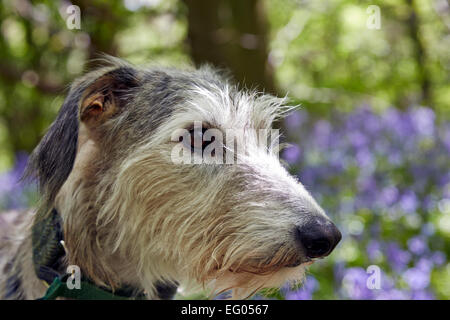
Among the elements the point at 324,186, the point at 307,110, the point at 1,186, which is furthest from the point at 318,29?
the point at 1,186

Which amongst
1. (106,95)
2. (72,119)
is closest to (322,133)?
(106,95)

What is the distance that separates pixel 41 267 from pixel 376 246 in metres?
3.28

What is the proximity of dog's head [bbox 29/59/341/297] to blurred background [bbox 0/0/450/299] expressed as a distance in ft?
2.43

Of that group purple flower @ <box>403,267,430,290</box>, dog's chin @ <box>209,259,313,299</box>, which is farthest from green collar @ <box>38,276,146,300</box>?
purple flower @ <box>403,267,430,290</box>

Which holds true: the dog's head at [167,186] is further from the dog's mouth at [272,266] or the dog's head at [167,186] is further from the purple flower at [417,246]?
the purple flower at [417,246]

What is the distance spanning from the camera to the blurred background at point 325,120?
4.84m

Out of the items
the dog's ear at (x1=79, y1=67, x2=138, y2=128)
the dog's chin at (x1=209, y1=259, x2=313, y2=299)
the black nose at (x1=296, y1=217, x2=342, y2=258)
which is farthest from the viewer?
the dog's ear at (x1=79, y1=67, x2=138, y2=128)

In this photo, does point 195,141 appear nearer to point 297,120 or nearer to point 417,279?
point 417,279

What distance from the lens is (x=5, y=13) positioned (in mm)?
8188

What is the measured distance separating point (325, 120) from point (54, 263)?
6.01 metres

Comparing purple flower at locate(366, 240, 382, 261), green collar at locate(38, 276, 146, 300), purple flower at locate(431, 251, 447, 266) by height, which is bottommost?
purple flower at locate(431, 251, 447, 266)

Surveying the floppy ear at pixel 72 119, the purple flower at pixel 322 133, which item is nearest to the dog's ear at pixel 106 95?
the floppy ear at pixel 72 119

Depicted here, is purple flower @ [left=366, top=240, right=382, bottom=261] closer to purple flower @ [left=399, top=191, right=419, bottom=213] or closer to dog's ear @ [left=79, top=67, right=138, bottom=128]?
purple flower @ [left=399, top=191, right=419, bottom=213]

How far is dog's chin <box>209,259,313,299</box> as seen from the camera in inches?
97.2
